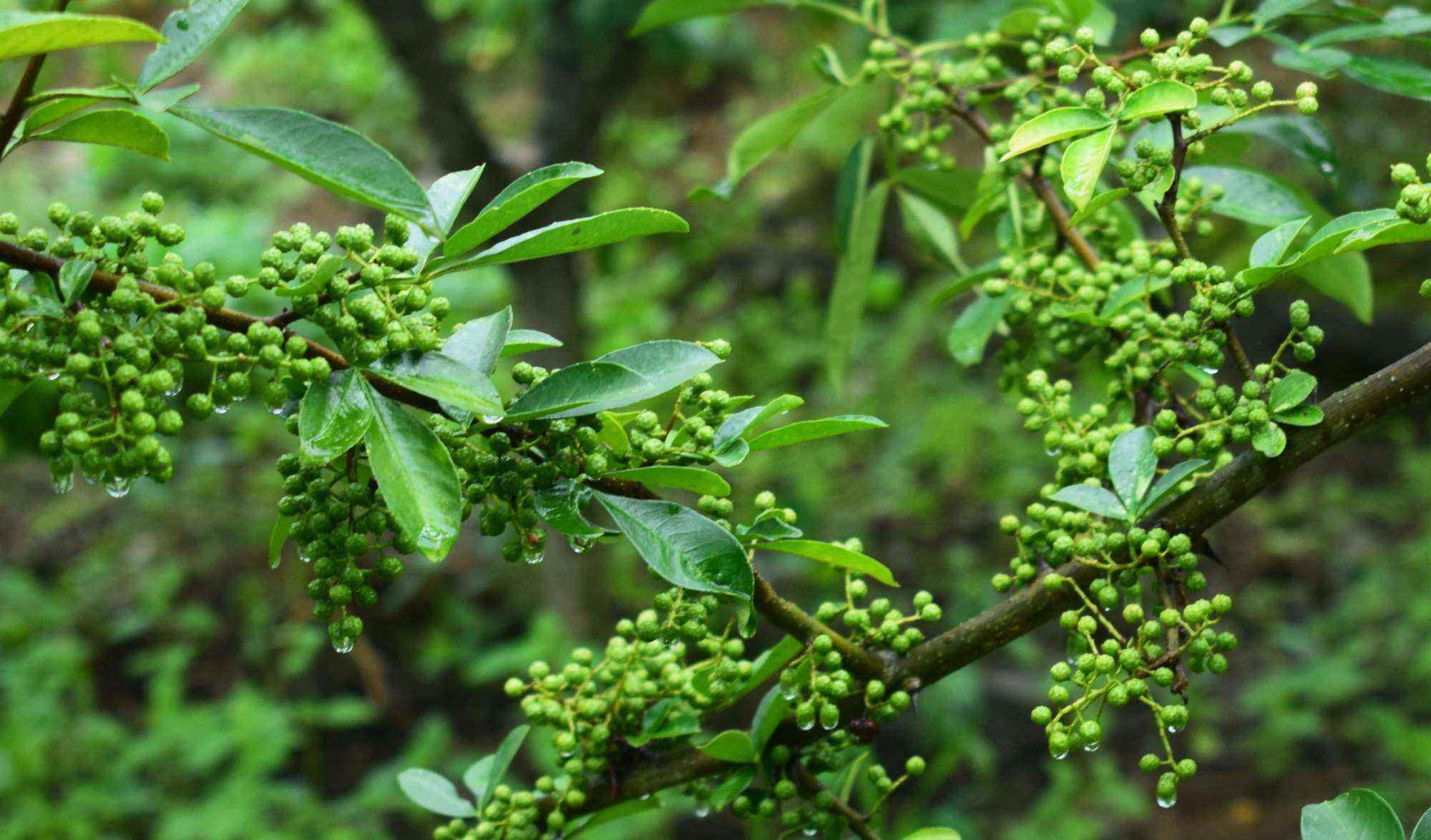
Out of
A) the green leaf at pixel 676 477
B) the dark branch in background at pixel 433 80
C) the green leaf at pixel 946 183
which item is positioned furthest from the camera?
the dark branch in background at pixel 433 80

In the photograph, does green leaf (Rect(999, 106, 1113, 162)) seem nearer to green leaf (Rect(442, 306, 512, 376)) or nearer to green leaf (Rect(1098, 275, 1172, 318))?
green leaf (Rect(1098, 275, 1172, 318))

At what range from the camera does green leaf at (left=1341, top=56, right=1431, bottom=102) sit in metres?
0.82

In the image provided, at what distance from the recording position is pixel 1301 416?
679 mm

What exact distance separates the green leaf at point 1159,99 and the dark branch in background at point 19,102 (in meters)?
0.53

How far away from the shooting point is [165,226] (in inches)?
24.7

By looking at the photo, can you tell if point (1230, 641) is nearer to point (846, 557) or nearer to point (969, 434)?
point (846, 557)

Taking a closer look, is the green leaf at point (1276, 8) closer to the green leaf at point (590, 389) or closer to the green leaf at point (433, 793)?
the green leaf at point (590, 389)

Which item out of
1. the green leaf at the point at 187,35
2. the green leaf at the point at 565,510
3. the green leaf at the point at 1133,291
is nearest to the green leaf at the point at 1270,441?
the green leaf at the point at 1133,291

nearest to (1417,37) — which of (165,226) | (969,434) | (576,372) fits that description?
(576,372)

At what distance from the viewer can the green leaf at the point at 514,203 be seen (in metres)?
0.62

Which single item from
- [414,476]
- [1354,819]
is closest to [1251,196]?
[1354,819]

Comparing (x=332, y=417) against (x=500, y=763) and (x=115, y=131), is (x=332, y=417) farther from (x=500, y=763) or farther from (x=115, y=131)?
(x=500, y=763)

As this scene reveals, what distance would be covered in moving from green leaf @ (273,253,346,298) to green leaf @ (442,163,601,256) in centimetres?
7

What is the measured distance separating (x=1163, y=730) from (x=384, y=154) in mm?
501
